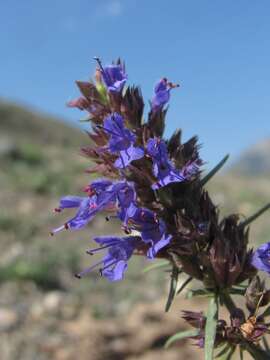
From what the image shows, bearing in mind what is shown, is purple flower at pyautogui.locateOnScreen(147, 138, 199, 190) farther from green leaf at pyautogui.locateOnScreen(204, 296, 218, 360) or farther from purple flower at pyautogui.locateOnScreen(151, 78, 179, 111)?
green leaf at pyautogui.locateOnScreen(204, 296, 218, 360)

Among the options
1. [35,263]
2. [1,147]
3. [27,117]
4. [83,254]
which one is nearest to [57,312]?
[35,263]

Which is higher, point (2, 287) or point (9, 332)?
point (2, 287)

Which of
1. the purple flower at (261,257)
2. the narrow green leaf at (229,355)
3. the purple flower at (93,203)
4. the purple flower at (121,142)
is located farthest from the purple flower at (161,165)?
the narrow green leaf at (229,355)

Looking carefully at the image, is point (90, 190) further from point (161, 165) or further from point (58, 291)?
point (58, 291)

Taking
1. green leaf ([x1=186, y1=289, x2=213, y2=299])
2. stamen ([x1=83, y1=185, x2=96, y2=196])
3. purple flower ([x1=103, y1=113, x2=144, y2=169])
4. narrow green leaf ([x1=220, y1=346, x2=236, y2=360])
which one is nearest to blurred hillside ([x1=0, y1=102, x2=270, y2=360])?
stamen ([x1=83, y1=185, x2=96, y2=196])

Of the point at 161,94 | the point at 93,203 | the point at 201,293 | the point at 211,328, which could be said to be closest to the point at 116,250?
the point at 93,203

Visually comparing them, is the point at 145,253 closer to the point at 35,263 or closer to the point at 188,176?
the point at 188,176

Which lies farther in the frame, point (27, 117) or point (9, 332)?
point (27, 117)
